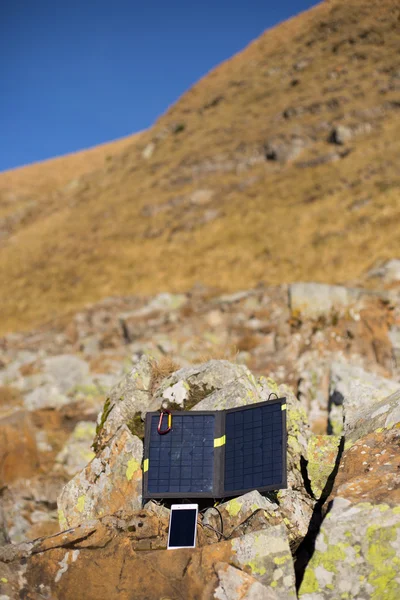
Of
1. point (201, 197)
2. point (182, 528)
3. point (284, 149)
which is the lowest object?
point (182, 528)

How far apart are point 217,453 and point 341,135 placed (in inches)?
1820

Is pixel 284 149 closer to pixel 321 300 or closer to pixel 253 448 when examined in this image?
pixel 321 300

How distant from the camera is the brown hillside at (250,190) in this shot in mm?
37719

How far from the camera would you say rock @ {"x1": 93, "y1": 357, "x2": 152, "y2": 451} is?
9.78m

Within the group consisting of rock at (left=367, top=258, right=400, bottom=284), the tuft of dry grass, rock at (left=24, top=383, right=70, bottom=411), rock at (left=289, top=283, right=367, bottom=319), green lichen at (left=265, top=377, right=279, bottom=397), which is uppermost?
rock at (left=367, top=258, right=400, bottom=284)

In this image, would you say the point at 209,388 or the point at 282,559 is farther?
the point at 209,388

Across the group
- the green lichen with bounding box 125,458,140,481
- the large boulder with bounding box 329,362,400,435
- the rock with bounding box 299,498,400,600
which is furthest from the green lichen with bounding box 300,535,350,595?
the green lichen with bounding box 125,458,140,481

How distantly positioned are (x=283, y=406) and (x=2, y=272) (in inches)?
1896

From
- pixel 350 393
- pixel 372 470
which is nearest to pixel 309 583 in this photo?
pixel 372 470

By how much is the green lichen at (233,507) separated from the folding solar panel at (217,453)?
0.21m

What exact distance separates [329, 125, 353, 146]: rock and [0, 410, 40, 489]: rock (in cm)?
4046

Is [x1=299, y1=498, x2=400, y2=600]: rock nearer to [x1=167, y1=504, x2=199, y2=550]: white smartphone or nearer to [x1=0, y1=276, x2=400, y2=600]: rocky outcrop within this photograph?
[x1=0, y1=276, x2=400, y2=600]: rocky outcrop

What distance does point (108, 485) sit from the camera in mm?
8664

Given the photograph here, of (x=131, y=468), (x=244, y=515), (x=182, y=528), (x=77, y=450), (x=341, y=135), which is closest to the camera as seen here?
(x=182, y=528)
